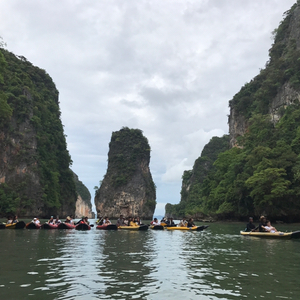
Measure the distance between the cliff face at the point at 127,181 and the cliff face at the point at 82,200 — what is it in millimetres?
34060

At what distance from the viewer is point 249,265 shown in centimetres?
784

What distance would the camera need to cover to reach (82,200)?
12125 cm

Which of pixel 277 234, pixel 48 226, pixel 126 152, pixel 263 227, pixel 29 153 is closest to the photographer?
pixel 277 234

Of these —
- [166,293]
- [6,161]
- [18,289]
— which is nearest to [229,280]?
[166,293]

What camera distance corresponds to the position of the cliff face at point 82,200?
117919mm

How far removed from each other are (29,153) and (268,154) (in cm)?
3439

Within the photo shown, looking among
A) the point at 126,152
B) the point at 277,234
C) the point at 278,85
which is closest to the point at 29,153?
the point at 278,85

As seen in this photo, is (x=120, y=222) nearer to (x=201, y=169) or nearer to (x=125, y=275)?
(x=125, y=275)

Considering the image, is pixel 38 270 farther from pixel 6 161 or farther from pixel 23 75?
pixel 23 75

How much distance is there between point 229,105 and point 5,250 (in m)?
52.4

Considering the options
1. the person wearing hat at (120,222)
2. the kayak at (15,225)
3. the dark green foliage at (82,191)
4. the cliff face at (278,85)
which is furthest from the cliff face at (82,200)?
the kayak at (15,225)

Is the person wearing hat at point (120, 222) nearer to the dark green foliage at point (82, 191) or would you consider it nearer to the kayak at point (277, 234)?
the kayak at point (277, 234)

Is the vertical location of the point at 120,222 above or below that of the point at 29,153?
below

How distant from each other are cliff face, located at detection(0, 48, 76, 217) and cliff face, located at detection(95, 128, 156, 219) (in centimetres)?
2119
